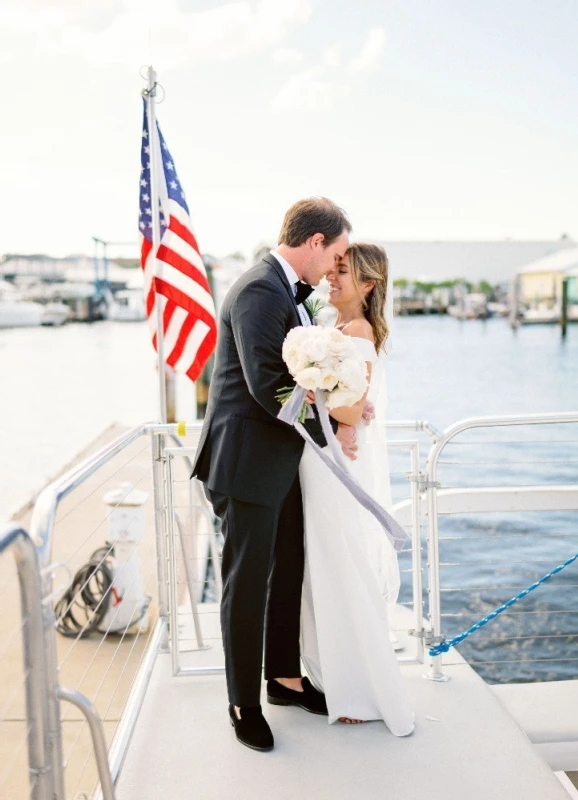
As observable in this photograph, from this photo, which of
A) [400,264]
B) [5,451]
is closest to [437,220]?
[400,264]

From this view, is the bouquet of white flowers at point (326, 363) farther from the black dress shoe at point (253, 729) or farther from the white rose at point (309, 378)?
the black dress shoe at point (253, 729)

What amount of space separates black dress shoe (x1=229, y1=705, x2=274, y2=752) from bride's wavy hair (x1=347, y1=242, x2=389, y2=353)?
1361 mm

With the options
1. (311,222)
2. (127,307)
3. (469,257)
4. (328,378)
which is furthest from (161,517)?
(127,307)

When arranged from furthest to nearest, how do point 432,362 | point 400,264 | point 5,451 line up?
point 400,264
point 432,362
point 5,451

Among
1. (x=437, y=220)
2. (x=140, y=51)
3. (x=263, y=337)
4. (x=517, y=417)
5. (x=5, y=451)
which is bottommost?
(x=5, y=451)

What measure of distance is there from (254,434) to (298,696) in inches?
40.7

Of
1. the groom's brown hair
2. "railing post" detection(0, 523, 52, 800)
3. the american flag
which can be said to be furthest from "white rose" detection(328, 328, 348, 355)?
the american flag

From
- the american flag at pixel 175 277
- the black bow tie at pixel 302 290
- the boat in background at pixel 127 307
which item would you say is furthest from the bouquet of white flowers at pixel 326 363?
the boat in background at pixel 127 307

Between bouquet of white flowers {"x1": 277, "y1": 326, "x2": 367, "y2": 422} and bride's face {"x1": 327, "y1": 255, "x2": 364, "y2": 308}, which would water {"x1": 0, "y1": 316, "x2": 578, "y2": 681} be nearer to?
bride's face {"x1": 327, "y1": 255, "x2": 364, "y2": 308}

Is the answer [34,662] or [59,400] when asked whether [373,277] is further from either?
[59,400]

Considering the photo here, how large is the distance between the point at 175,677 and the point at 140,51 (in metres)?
2.88

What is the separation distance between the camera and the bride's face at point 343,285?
295cm

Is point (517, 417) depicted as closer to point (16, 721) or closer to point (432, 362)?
point (16, 721)

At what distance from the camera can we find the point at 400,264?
5856 centimetres
